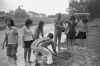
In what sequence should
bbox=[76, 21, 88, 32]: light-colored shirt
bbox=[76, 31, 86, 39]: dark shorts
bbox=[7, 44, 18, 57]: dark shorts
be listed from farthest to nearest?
1. bbox=[76, 31, 86, 39]: dark shorts
2. bbox=[76, 21, 88, 32]: light-colored shirt
3. bbox=[7, 44, 18, 57]: dark shorts

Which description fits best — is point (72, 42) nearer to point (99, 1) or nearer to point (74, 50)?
point (74, 50)

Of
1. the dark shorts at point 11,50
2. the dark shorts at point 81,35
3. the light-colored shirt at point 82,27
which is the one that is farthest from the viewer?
the dark shorts at point 81,35

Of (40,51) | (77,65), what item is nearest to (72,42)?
(77,65)

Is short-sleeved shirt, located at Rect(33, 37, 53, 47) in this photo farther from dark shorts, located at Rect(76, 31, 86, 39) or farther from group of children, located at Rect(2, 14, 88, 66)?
dark shorts, located at Rect(76, 31, 86, 39)

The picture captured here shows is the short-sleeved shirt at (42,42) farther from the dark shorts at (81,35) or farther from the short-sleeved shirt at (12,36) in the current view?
the dark shorts at (81,35)

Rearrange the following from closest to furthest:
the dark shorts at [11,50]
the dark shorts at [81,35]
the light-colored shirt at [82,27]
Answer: the dark shorts at [11,50]
the light-colored shirt at [82,27]
the dark shorts at [81,35]

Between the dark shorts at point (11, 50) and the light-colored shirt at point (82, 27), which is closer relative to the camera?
the dark shorts at point (11, 50)

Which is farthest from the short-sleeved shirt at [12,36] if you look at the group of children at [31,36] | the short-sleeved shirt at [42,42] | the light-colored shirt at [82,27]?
the light-colored shirt at [82,27]

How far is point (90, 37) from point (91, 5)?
0.70 m

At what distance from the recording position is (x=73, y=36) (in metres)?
7.55

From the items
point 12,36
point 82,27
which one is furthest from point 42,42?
point 82,27

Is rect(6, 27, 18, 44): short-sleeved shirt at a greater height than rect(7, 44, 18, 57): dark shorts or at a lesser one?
greater

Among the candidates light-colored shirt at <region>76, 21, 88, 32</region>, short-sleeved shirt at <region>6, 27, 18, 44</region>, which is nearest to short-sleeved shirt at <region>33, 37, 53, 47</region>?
short-sleeved shirt at <region>6, 27, 18, 44</region>

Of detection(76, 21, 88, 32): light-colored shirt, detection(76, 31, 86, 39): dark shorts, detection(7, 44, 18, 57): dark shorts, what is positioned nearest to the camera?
detection(7, 44, 18, 57): dark shorts
